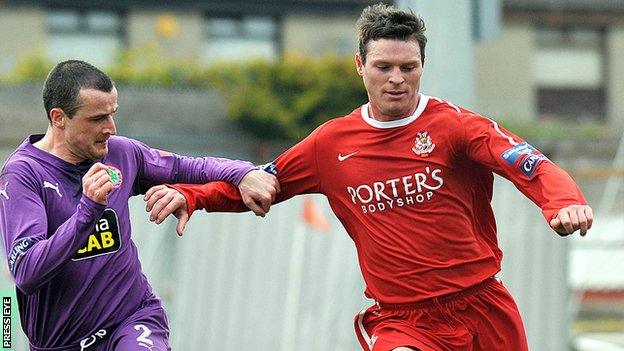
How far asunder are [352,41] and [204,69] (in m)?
5.36

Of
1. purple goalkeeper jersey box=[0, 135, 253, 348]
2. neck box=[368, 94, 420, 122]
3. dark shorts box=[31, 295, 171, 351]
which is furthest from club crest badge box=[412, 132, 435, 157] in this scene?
dark shorts box=[31, 295, 171, 351]

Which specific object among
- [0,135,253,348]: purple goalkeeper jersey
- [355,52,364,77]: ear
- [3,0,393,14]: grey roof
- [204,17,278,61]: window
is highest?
[355,52,364,77]: ear

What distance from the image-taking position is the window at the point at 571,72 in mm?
36062

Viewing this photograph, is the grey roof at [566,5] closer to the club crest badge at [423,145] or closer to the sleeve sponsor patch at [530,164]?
the club crest badge at [423,145]

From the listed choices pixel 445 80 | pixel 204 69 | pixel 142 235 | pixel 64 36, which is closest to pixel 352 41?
pixel 204 69

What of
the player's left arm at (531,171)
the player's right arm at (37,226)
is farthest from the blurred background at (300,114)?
the player's right arm at (37,226)

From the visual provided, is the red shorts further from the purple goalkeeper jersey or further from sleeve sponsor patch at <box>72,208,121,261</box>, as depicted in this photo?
sleeve sponsor patch at <box>72,208,121,261</box>

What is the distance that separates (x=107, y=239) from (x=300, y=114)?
23.7 metres

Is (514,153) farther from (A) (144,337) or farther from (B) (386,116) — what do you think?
(A) (144,337)

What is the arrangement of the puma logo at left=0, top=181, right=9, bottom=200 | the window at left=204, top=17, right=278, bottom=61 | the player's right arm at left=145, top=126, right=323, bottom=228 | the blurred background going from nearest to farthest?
the puma logo at left=0, top=181, right=9, bottom=200 → the player's right arm at left=145, top=126, right=323, bottom=228 → the blurred background → the window at left=204, top=17, right=278, bottom=61

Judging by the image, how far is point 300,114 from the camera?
29656 mm

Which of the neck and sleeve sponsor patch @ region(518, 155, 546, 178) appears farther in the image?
A: the neck

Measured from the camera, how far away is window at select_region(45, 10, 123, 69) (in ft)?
109

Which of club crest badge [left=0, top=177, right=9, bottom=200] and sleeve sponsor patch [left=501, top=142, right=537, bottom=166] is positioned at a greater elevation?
club crest badge [left=0, top=177, right=9, bottom=200]
